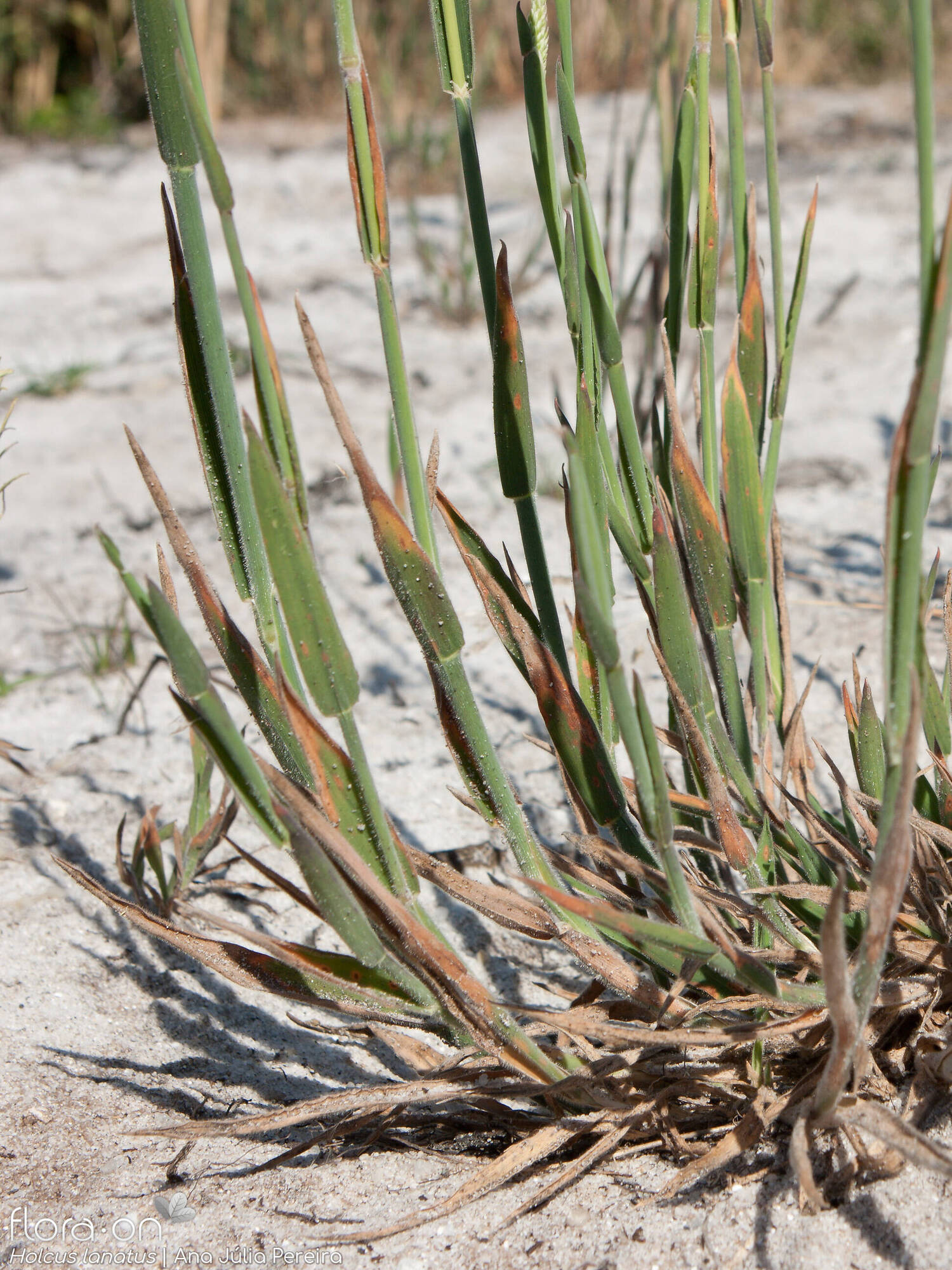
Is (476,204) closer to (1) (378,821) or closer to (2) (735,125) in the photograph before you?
(2) (735,125)

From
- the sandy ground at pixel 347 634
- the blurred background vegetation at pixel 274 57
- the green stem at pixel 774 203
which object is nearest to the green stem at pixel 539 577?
the green stem at pixel 774 203

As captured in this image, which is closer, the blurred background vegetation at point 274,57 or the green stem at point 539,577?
the green stem at point 539,577

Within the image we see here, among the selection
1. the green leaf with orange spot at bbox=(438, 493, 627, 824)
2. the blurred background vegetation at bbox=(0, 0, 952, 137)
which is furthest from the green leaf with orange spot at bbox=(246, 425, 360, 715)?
the blurred background vegetation at bbox=(0, 0, 952, 137)

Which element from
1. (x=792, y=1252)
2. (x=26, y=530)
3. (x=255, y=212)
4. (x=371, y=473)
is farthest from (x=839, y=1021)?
(x=255, y=212)

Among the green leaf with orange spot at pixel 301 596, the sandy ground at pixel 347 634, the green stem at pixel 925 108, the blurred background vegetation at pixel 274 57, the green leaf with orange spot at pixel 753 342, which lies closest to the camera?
the green stem at pixel 925 108

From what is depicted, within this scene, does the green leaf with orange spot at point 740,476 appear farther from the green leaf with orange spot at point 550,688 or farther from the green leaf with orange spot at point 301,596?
the green leaf with orange spot at point 301,596

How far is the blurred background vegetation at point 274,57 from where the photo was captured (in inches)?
150

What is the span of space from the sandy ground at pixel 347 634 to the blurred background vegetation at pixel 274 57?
0.65 meters

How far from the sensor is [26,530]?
173 centimetres

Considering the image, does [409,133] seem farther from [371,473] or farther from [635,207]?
[371,473]

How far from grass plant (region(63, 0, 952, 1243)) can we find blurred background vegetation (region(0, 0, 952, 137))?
11.1 feet

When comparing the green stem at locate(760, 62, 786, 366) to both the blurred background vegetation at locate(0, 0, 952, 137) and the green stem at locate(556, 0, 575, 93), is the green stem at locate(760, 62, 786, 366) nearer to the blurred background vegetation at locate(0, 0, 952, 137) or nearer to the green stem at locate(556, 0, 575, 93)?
the green stem at locate(556, 0, 575, 93)

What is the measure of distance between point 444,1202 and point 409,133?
240 cm

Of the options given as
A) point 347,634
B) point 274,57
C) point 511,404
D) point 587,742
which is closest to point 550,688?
point 587,742
